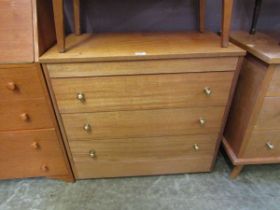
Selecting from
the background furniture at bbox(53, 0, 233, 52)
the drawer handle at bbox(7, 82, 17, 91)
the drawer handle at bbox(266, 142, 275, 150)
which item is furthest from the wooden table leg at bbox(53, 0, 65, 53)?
the drawer handle at bbox(266, 142, 275, 150)

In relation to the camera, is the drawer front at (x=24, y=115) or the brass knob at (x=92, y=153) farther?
the brass knob at (x=92, y=153)

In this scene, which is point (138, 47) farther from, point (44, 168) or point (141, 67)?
point (44, 168)

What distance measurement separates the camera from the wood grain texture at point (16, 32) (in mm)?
797

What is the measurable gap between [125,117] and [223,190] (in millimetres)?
711

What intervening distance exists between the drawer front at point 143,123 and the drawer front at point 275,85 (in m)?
0.22

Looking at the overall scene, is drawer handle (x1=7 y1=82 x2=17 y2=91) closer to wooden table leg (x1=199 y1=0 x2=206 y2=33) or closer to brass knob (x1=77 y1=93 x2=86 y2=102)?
brass knob (x1=77 y1=93 x2=86 y2=102)

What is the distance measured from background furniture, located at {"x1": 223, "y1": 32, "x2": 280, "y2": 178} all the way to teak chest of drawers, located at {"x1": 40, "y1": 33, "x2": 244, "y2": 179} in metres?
0.12

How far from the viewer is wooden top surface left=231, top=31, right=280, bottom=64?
855 mm

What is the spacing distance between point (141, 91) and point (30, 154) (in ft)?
2.18

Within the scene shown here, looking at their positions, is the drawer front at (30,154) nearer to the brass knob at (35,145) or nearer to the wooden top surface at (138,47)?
the brass knob at (35,145)

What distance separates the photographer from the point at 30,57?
2.63 feet

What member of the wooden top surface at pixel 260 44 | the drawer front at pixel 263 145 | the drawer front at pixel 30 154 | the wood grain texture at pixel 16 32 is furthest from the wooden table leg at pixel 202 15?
the drawer front at pixel 30 154

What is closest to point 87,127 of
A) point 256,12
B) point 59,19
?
point 59,19

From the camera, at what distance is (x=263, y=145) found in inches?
43.3
